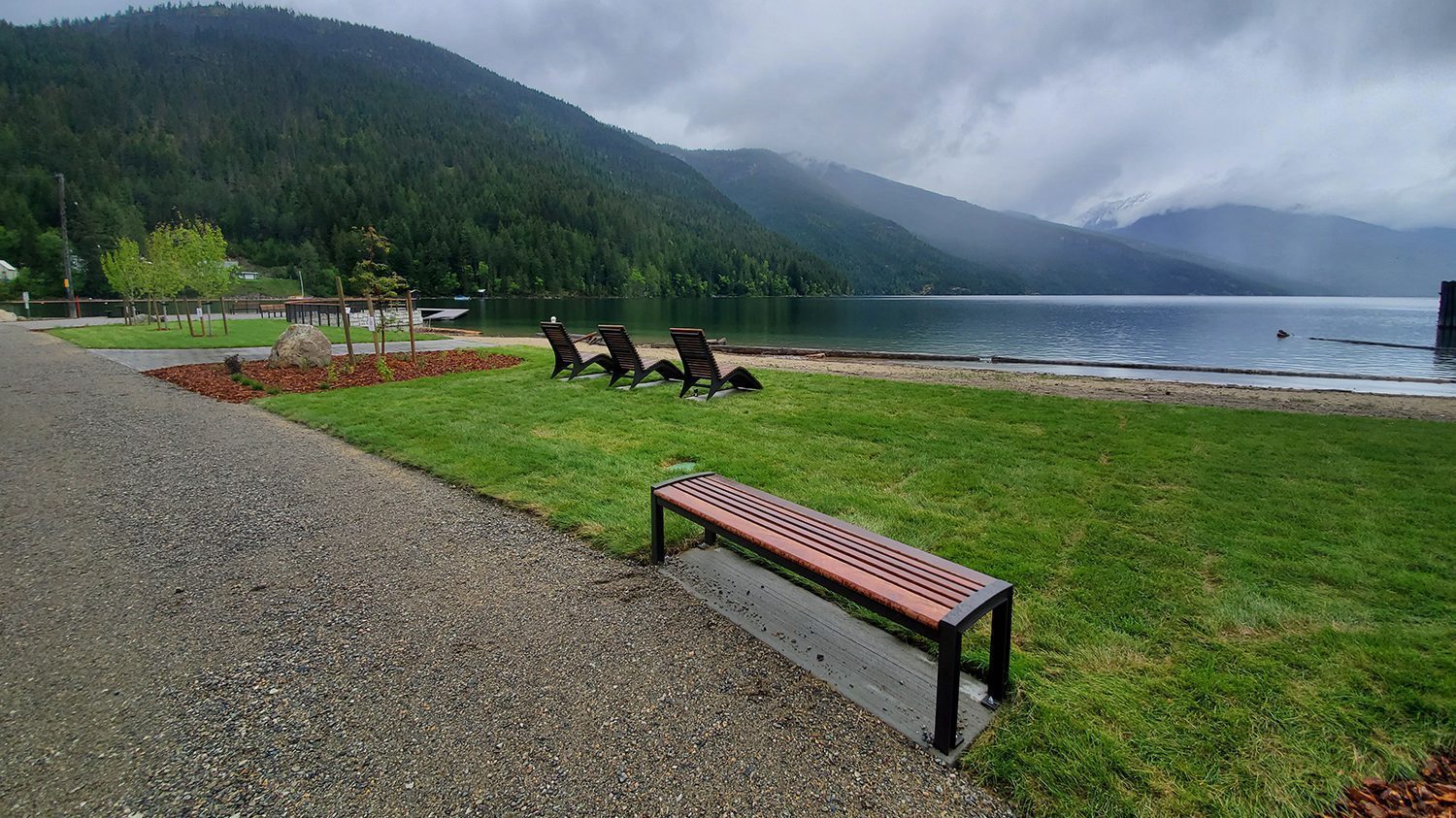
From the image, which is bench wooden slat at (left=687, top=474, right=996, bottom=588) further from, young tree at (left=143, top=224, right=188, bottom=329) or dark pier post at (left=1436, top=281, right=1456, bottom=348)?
dark pier post at (left=1436, top=281, right=1456, bottom=348)

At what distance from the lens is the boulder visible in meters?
14.2

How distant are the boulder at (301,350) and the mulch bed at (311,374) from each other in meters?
0.26

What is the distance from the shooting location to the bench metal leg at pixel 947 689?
8.09 feet

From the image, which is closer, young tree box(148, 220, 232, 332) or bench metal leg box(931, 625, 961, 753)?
bench metal leg box(931, 625, 961, 753)

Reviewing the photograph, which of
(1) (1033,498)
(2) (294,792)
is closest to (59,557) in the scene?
(2) (294,792)

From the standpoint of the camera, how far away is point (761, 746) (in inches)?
101

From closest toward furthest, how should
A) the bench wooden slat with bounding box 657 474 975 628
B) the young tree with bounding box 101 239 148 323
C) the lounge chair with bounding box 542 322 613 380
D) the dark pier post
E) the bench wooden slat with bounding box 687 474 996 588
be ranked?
the bench wooden slat with bounding box 657 474 975 628
the bench wooden slat with bounding box 687 474 996 588
the lounge chair with bounding box 542 322 613 380
the young tree with bounding box 101 239 148 323
the dark pier post

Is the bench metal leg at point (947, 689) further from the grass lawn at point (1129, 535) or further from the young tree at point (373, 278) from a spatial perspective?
the young tree at point (373, 278)

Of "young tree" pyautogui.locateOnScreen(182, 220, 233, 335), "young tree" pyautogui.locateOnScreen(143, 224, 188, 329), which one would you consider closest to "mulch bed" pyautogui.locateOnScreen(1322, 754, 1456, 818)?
"young tree" pyautogui.locateOnScreen(182, 220, 233, 335)

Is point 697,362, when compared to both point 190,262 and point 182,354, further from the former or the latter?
point 190,262

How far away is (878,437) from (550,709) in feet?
19.1

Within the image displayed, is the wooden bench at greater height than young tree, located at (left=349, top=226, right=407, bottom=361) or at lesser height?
lesser

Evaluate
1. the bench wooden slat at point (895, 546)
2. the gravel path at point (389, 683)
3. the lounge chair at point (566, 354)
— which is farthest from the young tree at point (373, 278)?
the bench wooden slat at point (895, 546)

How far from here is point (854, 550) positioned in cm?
332
